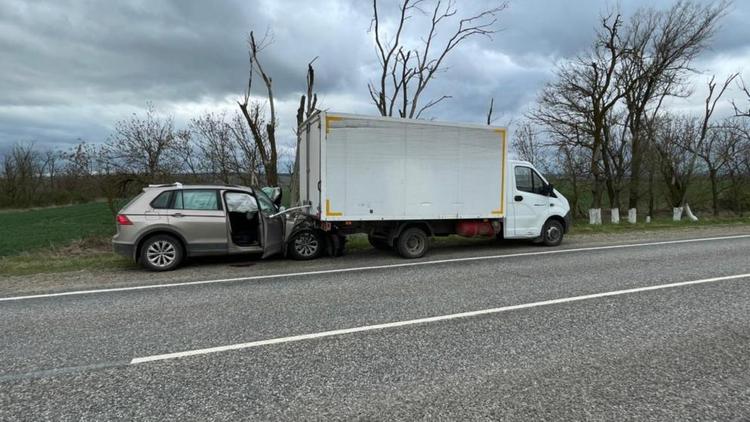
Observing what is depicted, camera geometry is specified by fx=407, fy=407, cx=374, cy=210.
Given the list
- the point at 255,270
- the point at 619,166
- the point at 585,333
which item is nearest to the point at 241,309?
the point at 255,270

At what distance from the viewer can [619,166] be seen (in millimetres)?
25078

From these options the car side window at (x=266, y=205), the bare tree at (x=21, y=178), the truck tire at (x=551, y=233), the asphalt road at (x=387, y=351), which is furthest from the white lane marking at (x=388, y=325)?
the bare tree at (x=21, y=178)

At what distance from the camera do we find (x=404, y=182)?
8594 mm

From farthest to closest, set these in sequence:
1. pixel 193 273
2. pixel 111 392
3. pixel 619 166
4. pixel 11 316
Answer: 1. pixel 619 166
2. pixel 193 273
3. pixel 11 316
4. pixel 111 392

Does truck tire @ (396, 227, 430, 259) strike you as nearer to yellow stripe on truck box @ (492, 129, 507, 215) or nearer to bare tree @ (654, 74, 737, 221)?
yellow stripe on truck box @ (492, 129, 507, 215)

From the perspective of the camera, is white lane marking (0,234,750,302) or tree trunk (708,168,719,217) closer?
white lane marking (0,234,750,302)

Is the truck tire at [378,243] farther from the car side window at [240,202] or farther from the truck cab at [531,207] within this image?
the truck cab at [531,207]

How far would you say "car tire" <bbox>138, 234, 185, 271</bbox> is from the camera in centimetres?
765

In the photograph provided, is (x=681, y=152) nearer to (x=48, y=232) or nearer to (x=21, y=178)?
(x=48, y=232)

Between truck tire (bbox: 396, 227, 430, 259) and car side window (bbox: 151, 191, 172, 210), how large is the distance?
4728 millimetres

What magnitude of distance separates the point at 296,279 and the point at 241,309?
178 cm

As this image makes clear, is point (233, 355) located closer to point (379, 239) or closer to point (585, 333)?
point (585, 333)

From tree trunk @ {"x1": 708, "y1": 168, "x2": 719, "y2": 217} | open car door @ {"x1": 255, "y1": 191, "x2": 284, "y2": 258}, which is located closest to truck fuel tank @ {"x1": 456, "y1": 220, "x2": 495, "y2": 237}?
open car door @ {"x1": 255, "y1": 191, "x2": 284, "y2": 258}

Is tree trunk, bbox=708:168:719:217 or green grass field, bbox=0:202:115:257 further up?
tree trunk, bbox=708:168:719:217
